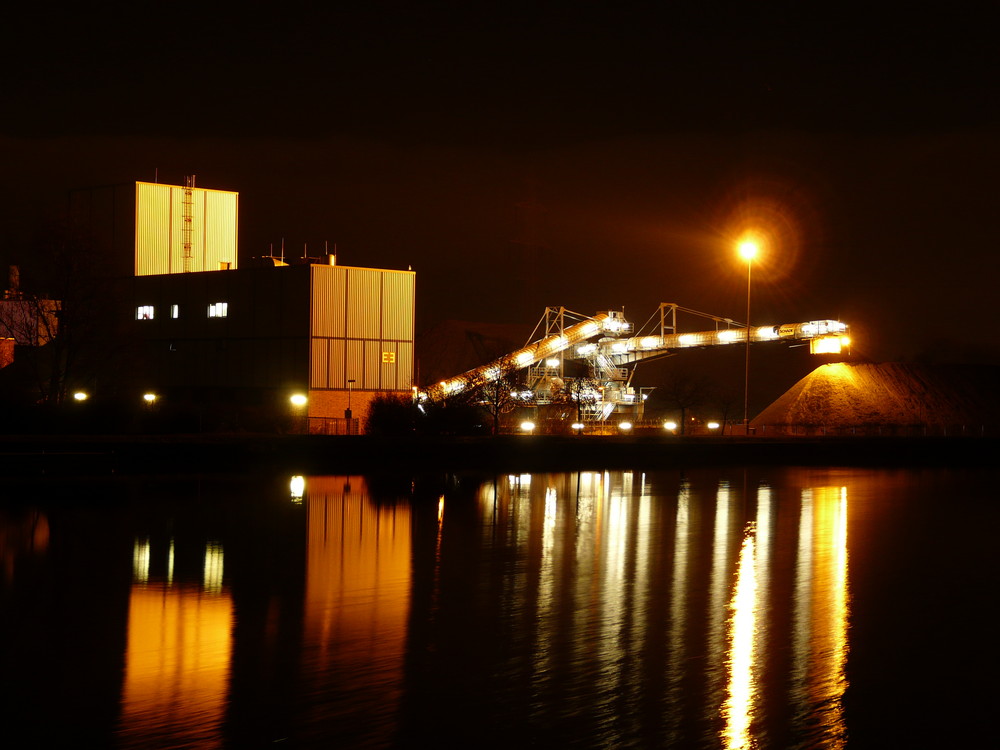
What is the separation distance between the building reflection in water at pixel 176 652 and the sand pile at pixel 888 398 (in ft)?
221

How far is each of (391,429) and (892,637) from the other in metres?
36.0

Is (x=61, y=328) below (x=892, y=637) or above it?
above

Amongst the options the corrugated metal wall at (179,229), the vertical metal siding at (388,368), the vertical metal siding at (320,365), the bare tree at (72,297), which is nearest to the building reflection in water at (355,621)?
the bare tree at (72,297)

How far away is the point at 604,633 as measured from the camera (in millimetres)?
11688

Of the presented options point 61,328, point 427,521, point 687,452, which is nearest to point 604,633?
point 427,521

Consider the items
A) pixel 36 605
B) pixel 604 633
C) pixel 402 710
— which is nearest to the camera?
pixel 402 710

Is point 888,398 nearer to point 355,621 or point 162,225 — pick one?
point 162,225

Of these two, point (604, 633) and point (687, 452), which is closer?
point (604, 633)

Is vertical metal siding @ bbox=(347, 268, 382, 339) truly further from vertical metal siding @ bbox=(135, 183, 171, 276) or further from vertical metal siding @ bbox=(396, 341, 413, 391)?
vertical metal siding @ bbox=(135, 183, 171, 276)

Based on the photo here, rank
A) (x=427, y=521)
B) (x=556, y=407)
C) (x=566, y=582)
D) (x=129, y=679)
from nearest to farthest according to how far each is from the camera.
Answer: (x=129, y=679) < (x=566, y=582) < (x=427, y=521) < (x=556, y=407)

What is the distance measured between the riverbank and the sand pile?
25.8m

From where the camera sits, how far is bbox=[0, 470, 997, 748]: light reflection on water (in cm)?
878

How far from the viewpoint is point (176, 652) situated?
10.6 meters

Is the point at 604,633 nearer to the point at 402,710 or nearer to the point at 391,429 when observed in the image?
the point at 402,710
